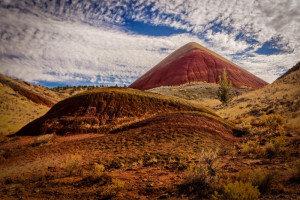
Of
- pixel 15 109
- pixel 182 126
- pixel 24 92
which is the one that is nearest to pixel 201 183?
pixel 182 126

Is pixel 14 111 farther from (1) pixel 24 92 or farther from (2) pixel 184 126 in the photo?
(2) pixel 184 126

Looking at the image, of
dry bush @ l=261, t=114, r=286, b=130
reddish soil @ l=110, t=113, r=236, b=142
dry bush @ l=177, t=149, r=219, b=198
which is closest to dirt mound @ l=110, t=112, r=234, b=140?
reddish soil @ l=110, t=113, r=236, b=142

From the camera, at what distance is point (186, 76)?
2239 inches

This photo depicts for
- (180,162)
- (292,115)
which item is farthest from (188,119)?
(292,115)

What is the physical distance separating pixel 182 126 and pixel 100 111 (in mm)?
8447

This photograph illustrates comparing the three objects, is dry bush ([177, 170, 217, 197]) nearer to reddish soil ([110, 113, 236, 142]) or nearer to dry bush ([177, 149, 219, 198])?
dry bush ([177, 149, 219, 198])

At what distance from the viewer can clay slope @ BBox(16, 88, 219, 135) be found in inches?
529

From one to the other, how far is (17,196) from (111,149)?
4.07m

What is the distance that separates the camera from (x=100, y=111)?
15.3 m

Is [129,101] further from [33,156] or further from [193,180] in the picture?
[193,180]

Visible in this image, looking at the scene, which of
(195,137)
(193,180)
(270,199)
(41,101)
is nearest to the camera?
(270,199)

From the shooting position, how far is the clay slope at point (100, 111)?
13.4 meters

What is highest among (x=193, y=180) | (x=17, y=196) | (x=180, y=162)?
(x=193, y=180)

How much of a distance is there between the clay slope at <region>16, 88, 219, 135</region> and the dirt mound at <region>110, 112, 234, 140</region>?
9.57 feet
